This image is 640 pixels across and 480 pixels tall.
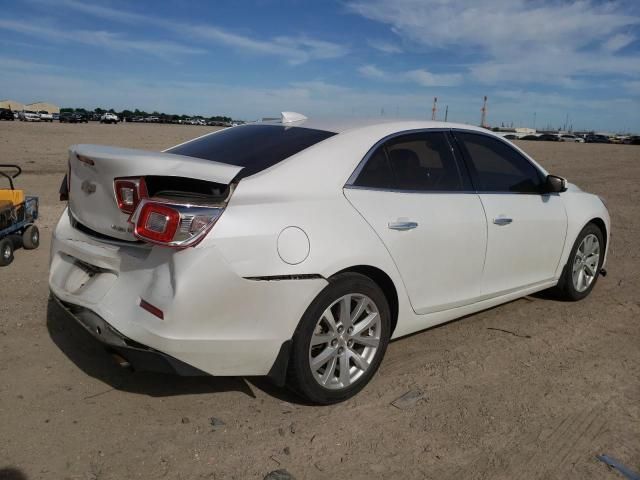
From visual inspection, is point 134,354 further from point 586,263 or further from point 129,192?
point 586,263

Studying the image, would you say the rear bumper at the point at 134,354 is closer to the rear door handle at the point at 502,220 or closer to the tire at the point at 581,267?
the rear door handle at the point at 502,220

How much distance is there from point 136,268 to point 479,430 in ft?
6.71

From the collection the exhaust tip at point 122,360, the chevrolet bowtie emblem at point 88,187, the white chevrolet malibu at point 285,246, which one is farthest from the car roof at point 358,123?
the exhaust tip at point 122,360

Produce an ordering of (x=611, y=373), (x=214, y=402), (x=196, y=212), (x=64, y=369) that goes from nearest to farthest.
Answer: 1. (x=196, y=212)
2. (x=214, y=402)
3. (x=64, y=369)
4. (x=611, y=373)

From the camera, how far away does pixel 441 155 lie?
399cm

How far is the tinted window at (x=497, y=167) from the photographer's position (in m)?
4.13

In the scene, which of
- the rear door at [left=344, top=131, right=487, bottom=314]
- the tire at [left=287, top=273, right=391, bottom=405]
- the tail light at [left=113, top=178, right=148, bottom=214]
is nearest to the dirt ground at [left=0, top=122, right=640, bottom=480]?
the tire at [left=287, top=273, right=391, bottom=405]

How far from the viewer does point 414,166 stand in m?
3.73

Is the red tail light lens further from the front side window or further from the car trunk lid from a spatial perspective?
the front side window

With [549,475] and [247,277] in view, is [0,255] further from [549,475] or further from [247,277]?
[549,475]

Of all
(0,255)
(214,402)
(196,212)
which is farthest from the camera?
(0,255)

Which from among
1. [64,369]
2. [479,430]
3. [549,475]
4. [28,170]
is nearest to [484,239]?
[479,430]

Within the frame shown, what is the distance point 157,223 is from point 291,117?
1.80 meters

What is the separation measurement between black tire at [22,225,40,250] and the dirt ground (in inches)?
72.8
